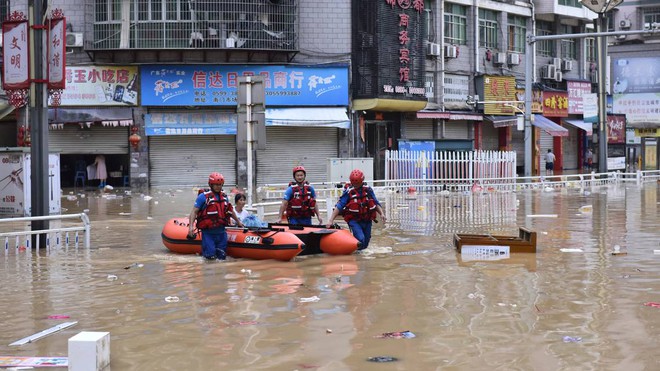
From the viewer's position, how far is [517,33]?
47.5 metres

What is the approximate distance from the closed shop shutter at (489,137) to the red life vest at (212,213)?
3350 centimetres

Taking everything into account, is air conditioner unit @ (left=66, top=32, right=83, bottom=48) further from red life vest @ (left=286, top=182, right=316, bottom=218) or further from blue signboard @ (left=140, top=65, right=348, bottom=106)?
red life vest @ (left=286, top=182, right=316, bottom=218)

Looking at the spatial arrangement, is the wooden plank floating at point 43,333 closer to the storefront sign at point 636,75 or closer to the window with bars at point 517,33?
the window with bars at point 517,33

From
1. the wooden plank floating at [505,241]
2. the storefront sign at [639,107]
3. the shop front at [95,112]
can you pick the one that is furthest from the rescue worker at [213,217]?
the storefront sign at [639,107]

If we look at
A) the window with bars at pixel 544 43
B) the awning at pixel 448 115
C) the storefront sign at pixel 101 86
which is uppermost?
the window with bars at pixel 544 43

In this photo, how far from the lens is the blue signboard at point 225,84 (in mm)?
35531

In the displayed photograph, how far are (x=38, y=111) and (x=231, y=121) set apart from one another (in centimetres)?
2072

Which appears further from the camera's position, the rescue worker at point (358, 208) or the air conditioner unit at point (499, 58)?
the air conditioner unit at point (499, 58)

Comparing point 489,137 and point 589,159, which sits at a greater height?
point 489,137

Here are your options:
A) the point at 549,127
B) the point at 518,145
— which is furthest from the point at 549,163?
the point at 518,145

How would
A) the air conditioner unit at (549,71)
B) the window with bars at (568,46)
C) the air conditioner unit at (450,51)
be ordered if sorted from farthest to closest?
the window with bars at (568,46), the air conditioner unit at (549,71), the air conditioner unit at (450,51)

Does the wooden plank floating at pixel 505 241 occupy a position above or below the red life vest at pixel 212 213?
below

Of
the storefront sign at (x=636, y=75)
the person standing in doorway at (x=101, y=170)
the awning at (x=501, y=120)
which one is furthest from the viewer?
the storefront sign at (x=636, y=75)

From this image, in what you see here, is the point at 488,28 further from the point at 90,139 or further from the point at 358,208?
the point at 358,208
